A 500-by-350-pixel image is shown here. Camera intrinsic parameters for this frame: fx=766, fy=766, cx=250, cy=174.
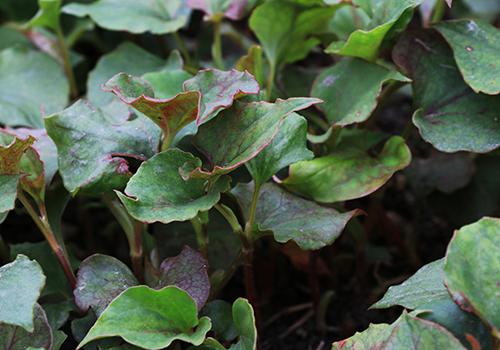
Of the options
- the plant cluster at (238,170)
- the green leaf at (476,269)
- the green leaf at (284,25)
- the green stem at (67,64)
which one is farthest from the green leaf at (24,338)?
the green stem at (67,64)

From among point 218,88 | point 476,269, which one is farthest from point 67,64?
point 476,269

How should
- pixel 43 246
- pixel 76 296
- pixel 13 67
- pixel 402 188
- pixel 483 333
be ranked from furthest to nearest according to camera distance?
pixel 402 188 → pixel 13 67 → pixel 43 246 → pixel 76 296 → pixel 483 333

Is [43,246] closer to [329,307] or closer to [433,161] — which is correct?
[329,307]

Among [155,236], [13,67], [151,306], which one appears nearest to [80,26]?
[13,67]

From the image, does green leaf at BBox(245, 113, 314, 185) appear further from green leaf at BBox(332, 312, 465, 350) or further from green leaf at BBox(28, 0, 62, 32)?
green leaf at BBox(28, 0, 62, 32)

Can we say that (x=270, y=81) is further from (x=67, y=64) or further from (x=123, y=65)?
(x=67, y=64)

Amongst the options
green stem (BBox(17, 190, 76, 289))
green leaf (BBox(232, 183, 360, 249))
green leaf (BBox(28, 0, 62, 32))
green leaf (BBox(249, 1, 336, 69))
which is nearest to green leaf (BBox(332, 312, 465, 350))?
green leaf (BBox(232, 183, 360, 249))
